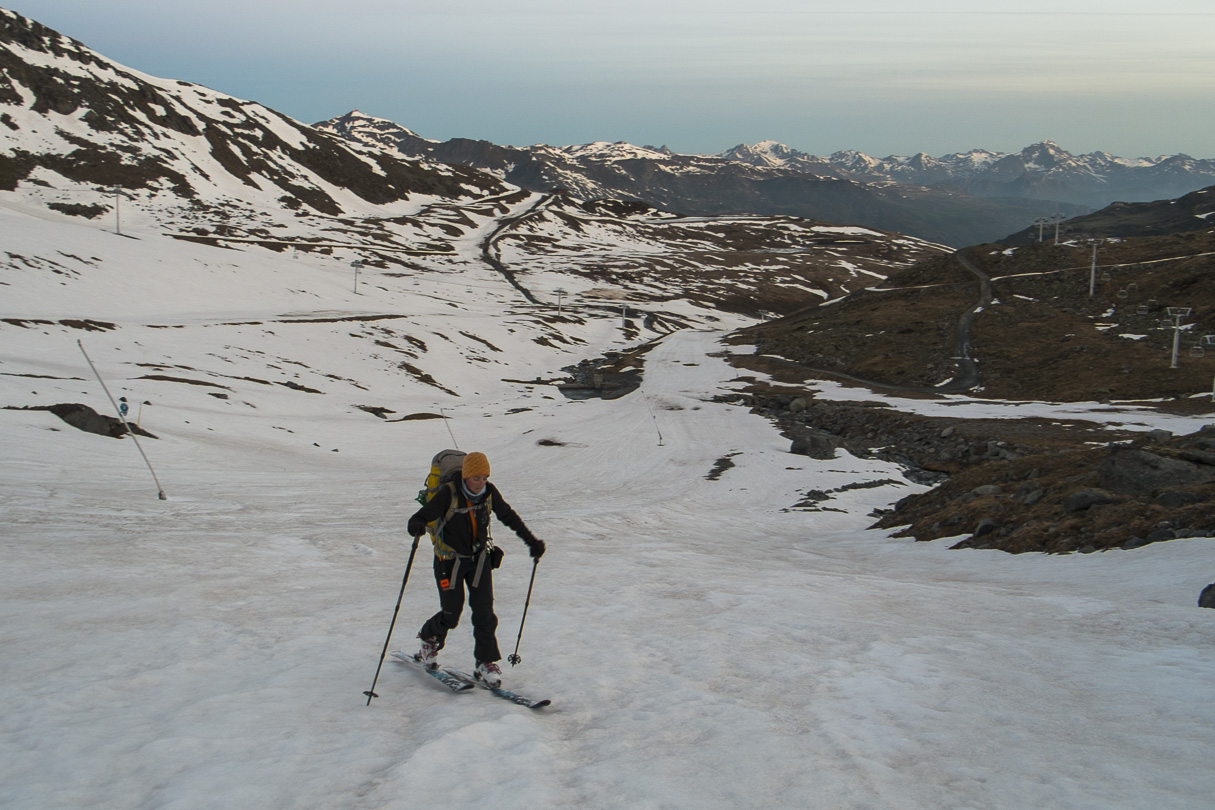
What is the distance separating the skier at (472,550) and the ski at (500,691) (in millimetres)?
68

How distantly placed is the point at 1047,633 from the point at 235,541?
16.0 meters

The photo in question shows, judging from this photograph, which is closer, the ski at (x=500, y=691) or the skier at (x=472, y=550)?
the ski at (x=500, y=691)

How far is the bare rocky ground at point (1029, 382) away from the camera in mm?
19500

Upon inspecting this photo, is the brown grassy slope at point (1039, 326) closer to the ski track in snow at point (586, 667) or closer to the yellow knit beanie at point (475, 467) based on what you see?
the ski track in snow at point (586, 667)

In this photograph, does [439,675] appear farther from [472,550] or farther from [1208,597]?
[1208,597]

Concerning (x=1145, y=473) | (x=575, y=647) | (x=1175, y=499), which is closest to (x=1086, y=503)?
(x=1145, y=473)

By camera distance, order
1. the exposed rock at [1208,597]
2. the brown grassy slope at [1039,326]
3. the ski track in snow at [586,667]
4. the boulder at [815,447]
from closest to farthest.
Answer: the ski track in snow at [586,667]
the exposed rock at [1208,597]
the boulder at [815,447]
the brown grassy slope at [1039,326]

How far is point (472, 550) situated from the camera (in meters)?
9.09

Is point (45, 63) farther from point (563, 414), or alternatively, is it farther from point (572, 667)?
point (572, 667)

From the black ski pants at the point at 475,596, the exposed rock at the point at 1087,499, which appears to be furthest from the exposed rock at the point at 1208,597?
the black ski pants at the point at 475,596

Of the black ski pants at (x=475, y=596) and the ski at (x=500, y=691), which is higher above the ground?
the black ski pants at (x=475, y=596)

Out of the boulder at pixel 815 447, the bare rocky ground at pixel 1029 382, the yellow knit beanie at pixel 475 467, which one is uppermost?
the yellow knit beanie at pixel 475 467

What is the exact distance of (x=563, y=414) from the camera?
58719 millimetres

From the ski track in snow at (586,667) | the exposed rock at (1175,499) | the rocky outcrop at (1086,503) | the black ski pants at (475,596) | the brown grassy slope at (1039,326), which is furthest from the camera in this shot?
the brown grassy slope at (1039,326)
